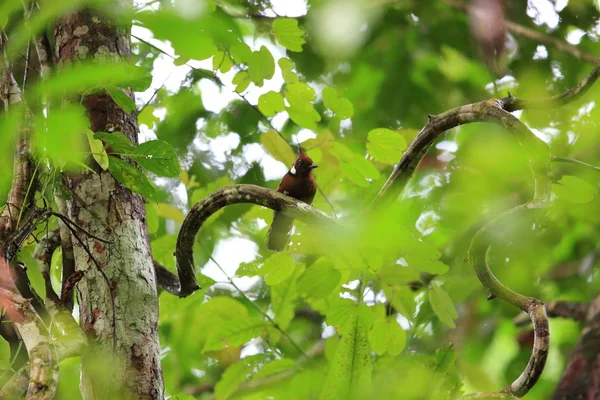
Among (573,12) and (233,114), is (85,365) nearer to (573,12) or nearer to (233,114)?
(233,114)

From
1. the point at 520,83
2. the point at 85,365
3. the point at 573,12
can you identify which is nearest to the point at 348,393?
the point at 85,365

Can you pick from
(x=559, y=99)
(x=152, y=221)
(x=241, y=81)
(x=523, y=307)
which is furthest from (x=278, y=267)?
(x=559, y=99)

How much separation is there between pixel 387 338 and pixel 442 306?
26 centimetres

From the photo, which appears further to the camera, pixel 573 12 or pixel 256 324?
pixel 573 12

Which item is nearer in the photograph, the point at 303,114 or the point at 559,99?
the point at 559,99

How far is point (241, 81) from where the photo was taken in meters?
2.90

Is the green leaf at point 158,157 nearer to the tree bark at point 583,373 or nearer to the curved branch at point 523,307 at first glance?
the curved branch at point 523,307

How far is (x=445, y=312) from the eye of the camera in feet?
8.74

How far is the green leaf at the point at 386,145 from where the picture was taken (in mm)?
2766

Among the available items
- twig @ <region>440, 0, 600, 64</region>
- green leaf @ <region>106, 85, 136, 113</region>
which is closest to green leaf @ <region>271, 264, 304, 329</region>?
green leaf @ <region>106, 85, 136, 113</region>

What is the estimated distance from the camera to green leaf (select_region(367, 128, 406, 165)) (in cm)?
277

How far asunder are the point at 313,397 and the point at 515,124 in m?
1.38

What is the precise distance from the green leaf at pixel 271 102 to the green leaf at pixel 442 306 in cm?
99

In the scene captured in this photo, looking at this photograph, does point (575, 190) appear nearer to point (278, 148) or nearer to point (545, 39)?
point (278, 148)
